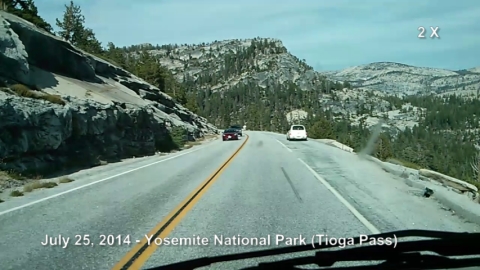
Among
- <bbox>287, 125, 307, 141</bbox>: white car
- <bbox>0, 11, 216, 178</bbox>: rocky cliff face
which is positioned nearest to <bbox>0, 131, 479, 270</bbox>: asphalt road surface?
<bbox>0, 11, 216, 178</bbox>: rocky cliff face

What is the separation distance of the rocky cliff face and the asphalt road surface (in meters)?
4.11

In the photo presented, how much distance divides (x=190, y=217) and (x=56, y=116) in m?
12.3

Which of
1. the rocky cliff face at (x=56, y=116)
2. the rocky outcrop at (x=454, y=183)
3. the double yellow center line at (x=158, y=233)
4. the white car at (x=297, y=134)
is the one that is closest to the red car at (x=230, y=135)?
the white car at (x=297, y=134)

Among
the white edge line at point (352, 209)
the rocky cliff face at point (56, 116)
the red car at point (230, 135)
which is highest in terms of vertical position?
the rocky cliff face at point (56, 116)

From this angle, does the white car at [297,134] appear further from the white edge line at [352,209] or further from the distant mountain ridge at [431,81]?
the white edge line at [352,209]

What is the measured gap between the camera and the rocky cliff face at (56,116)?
16.7m

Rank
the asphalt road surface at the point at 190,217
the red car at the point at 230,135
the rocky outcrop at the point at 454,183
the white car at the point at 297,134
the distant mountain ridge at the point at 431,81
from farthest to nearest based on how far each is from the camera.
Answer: the red car at the point at 230,135
the white car at the point at 297,134
the distant mountain ridge at the point at 431,81
the rocky outcrop at the point at 454,183
the asphalt road surface at the point at 190,217

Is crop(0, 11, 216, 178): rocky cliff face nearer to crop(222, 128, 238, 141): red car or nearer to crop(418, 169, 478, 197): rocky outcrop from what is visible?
crop(222, 128, 238, 141): red car

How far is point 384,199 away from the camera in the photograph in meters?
10.6

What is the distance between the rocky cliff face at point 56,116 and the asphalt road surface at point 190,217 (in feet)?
13.5

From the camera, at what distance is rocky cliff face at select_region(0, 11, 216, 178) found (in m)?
16.7

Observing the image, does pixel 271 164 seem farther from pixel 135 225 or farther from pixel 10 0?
pixel 10 0

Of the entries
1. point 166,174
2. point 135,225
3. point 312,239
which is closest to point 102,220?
point 135,225

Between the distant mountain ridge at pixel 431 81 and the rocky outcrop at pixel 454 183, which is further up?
the distant mountain ridge at pixel 431 81
